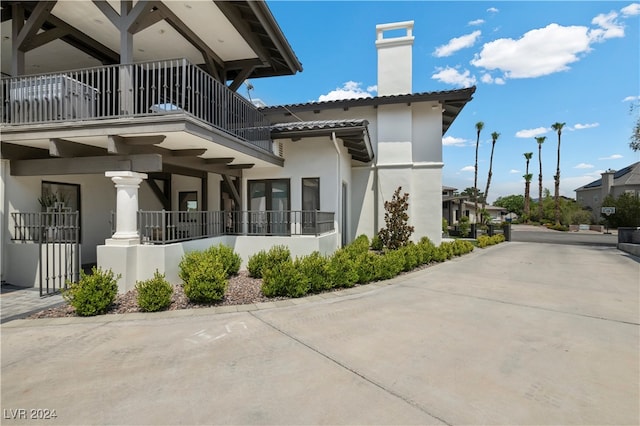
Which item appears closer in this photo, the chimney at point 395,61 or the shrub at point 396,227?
the shrub at point 396,227

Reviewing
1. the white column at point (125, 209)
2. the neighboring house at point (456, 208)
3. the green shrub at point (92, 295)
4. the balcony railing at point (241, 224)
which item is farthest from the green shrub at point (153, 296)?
the neighboring house at point (456, 208)

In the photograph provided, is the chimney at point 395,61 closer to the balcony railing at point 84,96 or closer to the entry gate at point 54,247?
the balcony railing at point 84,96

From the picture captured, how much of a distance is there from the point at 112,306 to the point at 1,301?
2.48 metres

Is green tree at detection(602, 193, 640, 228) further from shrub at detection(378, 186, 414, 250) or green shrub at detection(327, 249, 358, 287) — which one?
green shrub at detection(327, 249, 358, 287)

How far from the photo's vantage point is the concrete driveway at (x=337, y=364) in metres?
2.73

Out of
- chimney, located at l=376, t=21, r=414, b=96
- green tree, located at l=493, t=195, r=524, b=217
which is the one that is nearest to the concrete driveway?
chimney, located at l=376, t=21, r=414, b=96

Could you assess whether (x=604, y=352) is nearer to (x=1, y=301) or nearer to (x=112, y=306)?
(x=112, y=306)

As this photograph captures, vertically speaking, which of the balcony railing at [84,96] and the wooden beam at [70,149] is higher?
the balcony railing at [84,96]

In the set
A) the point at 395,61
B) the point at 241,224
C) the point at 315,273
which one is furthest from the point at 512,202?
the point at 315,273

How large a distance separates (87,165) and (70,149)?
0.44 metres

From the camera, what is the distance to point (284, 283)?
618 cm

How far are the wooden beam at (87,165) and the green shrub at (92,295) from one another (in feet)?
7.72

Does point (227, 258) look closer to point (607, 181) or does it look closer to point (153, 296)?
point (153, 296)

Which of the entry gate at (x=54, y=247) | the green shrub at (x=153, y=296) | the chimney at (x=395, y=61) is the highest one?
the chimney at (x=395, y=61)
